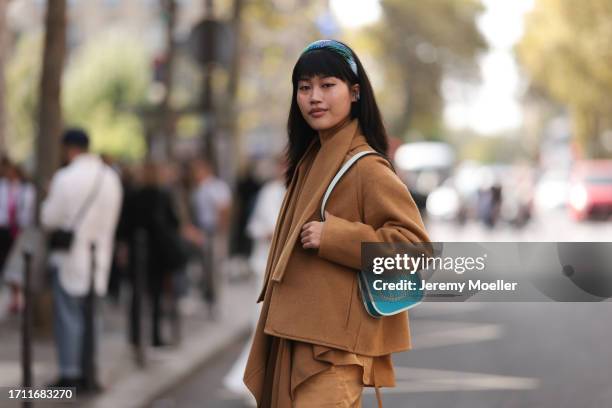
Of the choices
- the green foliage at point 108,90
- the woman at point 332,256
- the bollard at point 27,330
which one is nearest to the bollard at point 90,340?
the bollard at point 27,330

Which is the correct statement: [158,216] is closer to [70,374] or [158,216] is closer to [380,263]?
[70,374]

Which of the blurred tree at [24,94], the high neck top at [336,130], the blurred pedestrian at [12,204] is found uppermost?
the blurred tree at [24,94]

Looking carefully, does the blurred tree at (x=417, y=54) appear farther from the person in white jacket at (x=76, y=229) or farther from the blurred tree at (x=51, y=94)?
the person in white jacket at (x=76, y=229)

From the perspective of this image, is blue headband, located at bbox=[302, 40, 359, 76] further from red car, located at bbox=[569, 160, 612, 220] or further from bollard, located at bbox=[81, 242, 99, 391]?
red car, located at bbox=[569, 160, 612, 220]

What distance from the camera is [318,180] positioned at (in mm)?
3783

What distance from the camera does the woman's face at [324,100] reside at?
376 centimetres

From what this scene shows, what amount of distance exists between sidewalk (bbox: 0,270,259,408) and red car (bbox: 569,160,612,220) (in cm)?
2319

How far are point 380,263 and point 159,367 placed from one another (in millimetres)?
7148

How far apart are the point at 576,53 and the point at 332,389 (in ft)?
43.9

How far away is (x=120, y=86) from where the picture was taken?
66.6 metres

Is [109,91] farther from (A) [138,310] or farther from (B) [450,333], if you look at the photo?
(A) [138,310]

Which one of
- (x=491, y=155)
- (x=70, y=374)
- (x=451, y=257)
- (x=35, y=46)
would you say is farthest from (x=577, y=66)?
(x=491, y=155)

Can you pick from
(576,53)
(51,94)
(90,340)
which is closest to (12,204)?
(51,94)

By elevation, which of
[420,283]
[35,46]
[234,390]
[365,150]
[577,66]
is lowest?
[234,390]
